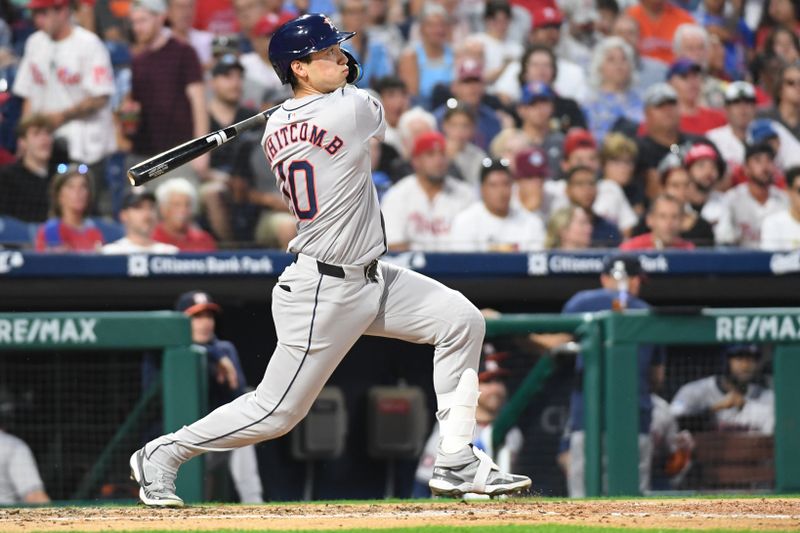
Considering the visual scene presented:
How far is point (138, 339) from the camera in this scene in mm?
6445

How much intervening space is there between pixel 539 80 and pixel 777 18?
87.5 inches

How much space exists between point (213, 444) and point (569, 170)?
4.58 metres

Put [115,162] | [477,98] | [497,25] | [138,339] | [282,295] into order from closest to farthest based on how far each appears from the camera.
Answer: [282,295], [138,339], [115,162], [477,98], [497,25]

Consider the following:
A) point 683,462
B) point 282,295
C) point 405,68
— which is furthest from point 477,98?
point 282,295

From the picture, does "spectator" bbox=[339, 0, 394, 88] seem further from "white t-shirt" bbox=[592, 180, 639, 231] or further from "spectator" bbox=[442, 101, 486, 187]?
"white t-shirt" bbox=[592, 180, 639, 231]

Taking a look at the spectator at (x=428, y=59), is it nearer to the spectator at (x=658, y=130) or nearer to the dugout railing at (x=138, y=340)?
the spectator at (x=658, y=130)

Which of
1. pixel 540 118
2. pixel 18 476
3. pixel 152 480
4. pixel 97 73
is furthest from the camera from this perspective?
pixel 540 118

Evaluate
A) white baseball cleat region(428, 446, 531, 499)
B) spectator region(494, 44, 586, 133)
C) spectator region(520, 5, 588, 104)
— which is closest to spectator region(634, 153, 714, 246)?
spectator region(494, 44, 586, 133)

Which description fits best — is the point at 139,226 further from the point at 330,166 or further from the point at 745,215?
the point at 745,215

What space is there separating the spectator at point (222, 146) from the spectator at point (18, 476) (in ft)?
6.15

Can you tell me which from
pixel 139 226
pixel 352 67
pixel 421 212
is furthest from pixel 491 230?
pixel 352 67

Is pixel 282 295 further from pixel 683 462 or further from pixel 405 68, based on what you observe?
pixel 405 68

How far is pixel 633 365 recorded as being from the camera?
260 inches

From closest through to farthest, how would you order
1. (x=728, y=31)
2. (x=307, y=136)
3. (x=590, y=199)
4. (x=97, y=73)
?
1. (x=307, y=136)
2. (x=590, y=199)
3. (x=97, y=73)
4. (x=728, y=31)
